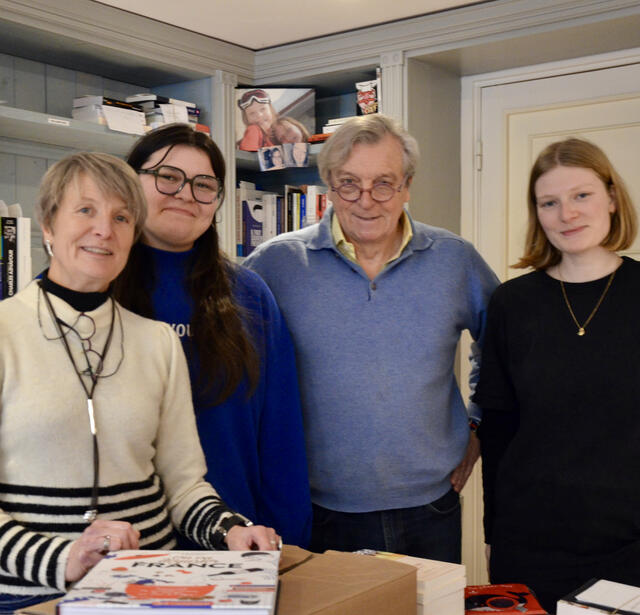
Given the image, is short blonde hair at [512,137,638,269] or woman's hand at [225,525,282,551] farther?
short blonde hair at [512,137,638,269]

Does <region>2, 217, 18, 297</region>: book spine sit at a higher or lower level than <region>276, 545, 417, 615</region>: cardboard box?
higher

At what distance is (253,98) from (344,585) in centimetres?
300

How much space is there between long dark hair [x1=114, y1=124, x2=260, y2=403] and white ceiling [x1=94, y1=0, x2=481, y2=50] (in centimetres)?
161

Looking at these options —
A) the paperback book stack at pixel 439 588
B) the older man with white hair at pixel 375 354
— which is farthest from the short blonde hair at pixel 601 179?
the paperback book stack at pixel 439 588

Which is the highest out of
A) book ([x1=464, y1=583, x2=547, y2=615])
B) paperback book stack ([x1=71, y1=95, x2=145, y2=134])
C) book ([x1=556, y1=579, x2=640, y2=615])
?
paperback book stack ([x1=71, y1=95, x2=145, y2=134])

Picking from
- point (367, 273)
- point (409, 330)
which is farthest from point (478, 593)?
point (367, 273)

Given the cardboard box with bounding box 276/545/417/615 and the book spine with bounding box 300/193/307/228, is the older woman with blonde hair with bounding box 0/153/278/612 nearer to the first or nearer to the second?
the cardboard box with bounding box 276/545/417/615

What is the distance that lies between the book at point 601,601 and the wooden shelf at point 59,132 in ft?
8.28

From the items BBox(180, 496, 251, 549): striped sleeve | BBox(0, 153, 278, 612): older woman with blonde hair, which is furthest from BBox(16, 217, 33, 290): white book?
BBox(180, 496, 251, 549): striped sleeve

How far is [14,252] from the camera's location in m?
2.90

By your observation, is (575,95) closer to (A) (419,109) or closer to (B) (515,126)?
(B) (515,126)

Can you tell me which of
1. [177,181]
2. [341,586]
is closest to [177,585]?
Answer: [341,586]

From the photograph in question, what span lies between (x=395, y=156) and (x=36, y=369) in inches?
41.0

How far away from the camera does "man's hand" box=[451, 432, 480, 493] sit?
2.01m
